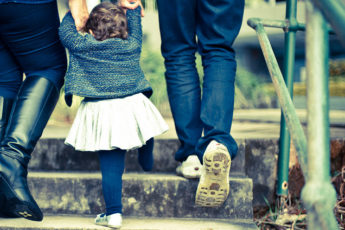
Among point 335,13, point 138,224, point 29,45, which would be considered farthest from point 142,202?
point 335,13

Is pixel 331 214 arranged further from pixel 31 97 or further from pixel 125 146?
pixel 31 97

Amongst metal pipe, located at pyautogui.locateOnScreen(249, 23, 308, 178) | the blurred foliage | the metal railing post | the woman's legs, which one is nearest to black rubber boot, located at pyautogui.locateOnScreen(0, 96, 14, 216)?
the woman's legs

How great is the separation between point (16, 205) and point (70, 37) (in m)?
0.68

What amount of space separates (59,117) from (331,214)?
3.18m

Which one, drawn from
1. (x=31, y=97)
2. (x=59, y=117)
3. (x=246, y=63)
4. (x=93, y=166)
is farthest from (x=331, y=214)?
(x=246, y=63)

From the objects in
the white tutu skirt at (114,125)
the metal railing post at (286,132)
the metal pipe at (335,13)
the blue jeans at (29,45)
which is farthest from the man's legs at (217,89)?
the metal pipe at (335,13)

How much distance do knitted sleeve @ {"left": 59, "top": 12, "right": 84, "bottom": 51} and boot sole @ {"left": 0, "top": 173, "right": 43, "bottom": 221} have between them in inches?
22.6

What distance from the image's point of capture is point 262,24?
175 centimetres

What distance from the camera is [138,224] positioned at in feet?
5.25

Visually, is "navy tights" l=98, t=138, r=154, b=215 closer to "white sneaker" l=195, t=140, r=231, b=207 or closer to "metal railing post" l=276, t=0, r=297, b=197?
"white sneaker" l=195, t=140, r=231, b=207

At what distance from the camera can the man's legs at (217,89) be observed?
1.50 meters

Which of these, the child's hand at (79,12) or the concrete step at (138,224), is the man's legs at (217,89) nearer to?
the concrete step at (138,224)

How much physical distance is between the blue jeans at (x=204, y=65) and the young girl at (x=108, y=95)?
133 mm

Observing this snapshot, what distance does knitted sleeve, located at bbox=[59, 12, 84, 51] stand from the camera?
160cm
